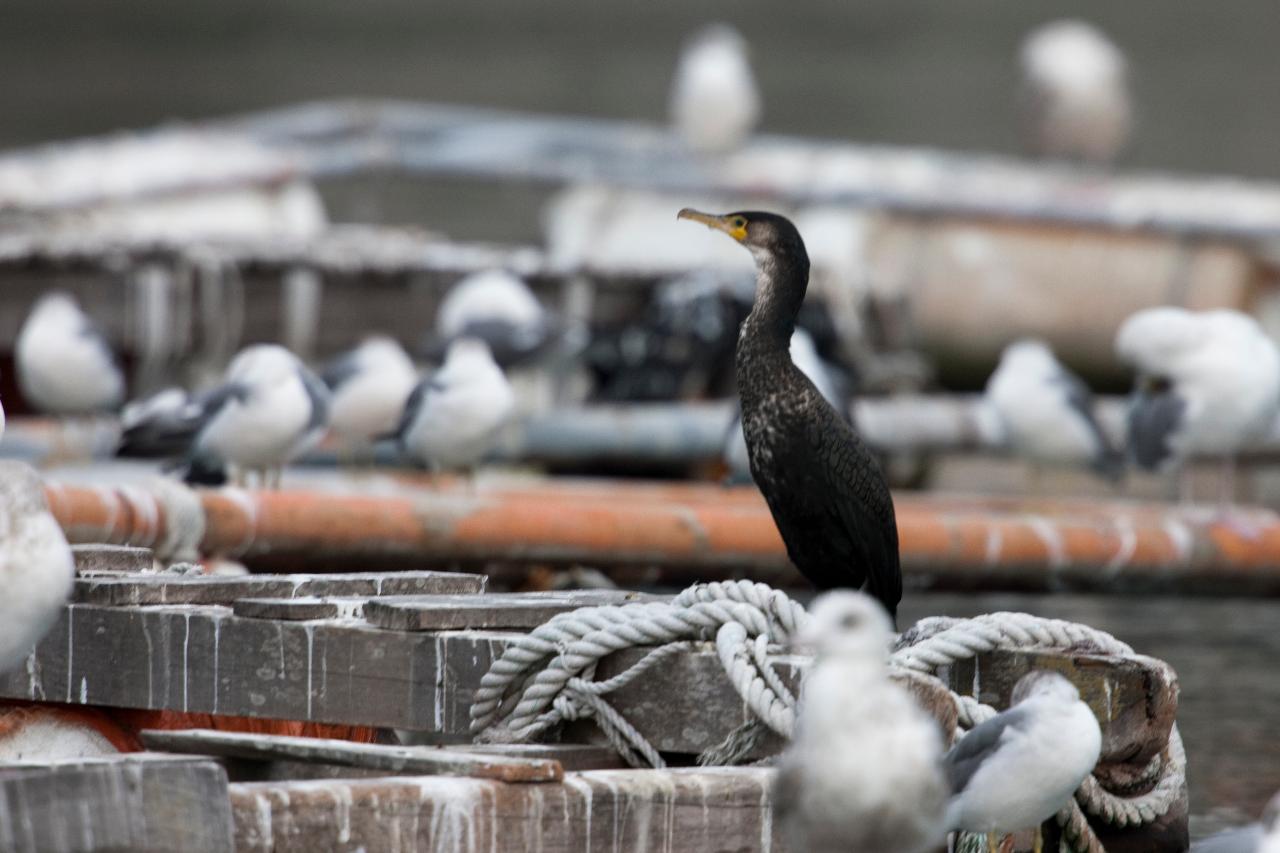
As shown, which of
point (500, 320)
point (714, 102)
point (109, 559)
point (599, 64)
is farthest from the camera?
point (599, 64)

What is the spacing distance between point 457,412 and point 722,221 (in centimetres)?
373

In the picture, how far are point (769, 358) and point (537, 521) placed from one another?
2535 mm

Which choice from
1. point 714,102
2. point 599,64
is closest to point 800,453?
point 714,102

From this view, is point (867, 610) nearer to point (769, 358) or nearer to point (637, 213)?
point (769, 358)

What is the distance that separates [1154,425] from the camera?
9156mm

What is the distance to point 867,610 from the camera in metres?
2.60

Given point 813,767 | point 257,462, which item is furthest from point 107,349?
point 813,767

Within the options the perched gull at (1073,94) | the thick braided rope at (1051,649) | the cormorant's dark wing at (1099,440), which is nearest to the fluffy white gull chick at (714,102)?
the perched gull at (1073,94)

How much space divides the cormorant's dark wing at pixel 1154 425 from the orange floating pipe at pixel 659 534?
0.33 metres

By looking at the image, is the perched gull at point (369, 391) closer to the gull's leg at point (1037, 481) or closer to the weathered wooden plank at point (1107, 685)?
the gull's leg at point (1037, 481)

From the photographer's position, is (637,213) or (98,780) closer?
(98,780)

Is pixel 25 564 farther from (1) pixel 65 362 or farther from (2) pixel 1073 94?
(2) pixel 1073 94

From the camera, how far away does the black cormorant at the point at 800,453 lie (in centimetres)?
423

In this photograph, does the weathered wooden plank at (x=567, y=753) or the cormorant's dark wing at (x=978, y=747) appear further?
the weathered wooden plank at (x=567, y=753)
